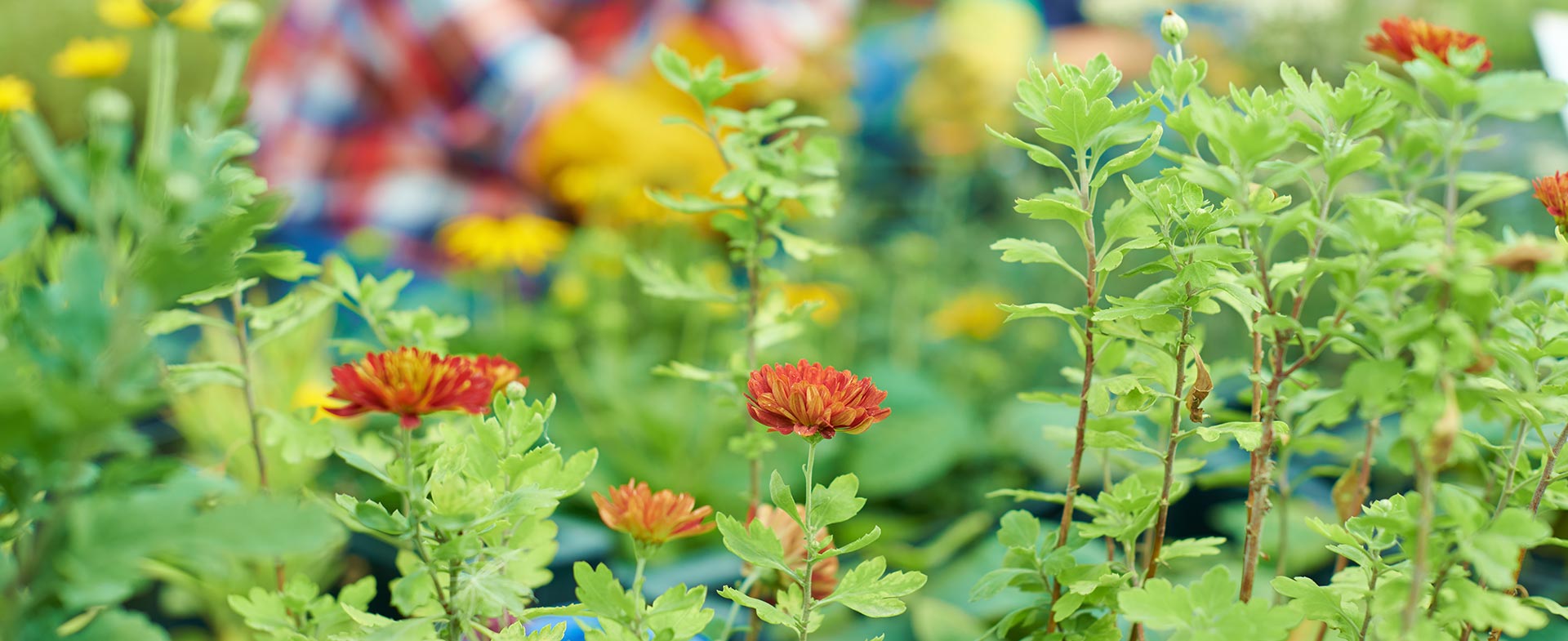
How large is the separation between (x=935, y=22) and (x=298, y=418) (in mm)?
1347

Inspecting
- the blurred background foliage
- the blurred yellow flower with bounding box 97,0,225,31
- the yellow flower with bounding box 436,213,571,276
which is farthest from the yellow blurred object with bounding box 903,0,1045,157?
the blurred yellow flower with bounding box 97,0,225,31

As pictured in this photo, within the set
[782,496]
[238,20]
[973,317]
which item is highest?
[238,20]

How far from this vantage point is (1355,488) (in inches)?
13.7

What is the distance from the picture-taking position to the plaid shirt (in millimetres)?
1464

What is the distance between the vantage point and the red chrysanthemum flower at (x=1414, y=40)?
0.27m

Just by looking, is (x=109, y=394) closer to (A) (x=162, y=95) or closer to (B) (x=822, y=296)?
(A) (x=162, y=95)

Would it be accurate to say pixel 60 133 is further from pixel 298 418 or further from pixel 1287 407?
pixel 1287 407

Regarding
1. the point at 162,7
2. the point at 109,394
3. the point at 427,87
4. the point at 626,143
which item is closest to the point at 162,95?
the point at 162,7

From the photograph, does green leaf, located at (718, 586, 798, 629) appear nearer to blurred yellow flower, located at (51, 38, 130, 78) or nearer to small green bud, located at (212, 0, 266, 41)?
small green bud, located at (212, 0, 266, 41)

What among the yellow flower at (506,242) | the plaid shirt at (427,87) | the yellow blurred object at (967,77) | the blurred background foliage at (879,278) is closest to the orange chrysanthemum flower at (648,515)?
the blurred background foliage at (879,278)

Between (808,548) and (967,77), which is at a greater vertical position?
(967,77)

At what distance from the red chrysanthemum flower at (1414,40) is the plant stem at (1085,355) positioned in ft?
0.30

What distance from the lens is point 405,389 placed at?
0.23 meters

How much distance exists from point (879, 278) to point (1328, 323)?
0.92 m
